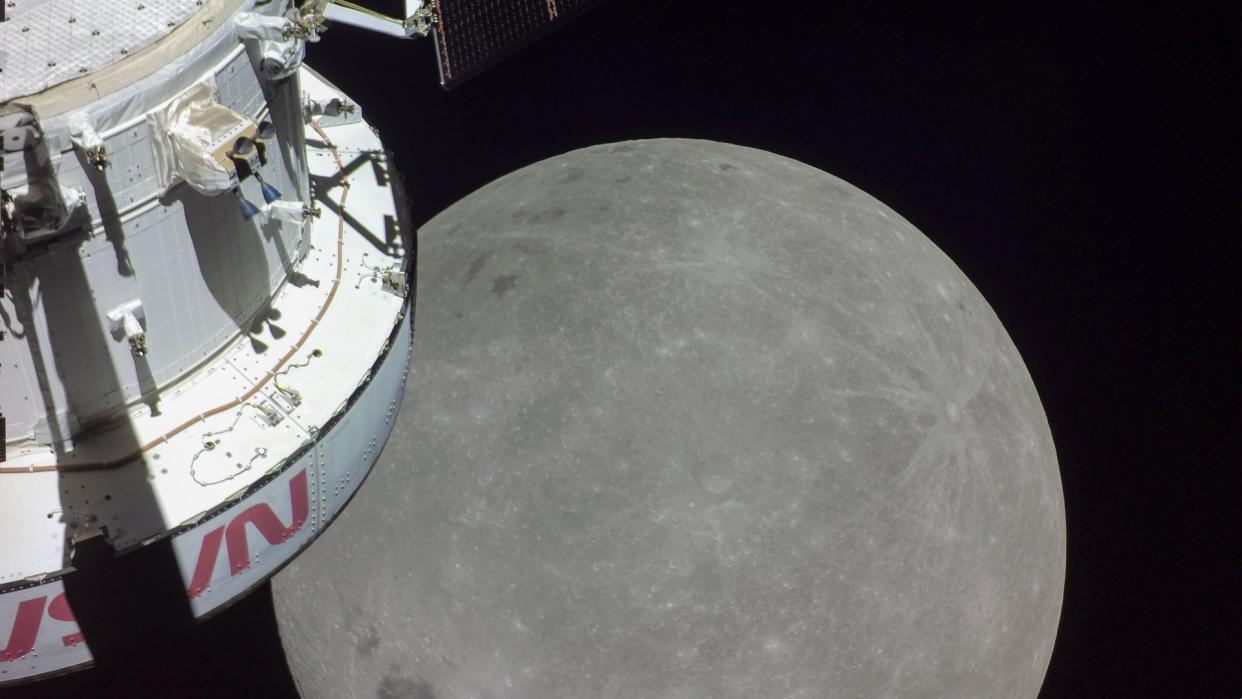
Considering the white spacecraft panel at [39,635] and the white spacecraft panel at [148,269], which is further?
the white spacecraft panel at [39,635]

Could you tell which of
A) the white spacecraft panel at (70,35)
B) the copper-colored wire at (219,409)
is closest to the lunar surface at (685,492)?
the copper-colored wire at (219,409)

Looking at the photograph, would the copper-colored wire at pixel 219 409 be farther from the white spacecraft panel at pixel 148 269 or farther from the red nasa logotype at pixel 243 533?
the red nasa logotype at pixel 243 533

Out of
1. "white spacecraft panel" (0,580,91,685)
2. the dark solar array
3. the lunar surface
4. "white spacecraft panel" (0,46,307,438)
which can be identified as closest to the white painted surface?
"white spacecraft panel" (0,580,91,685)

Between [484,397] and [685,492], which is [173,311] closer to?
[484,397]

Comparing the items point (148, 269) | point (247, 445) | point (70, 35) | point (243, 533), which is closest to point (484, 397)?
point (247, 445)

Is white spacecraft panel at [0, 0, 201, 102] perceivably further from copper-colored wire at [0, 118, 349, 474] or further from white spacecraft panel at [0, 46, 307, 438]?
copper-colored wire at [0, 118, 349, 474]
